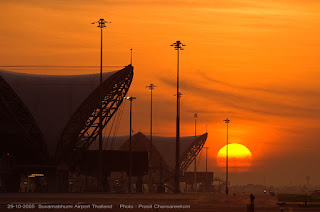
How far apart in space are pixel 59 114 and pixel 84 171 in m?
23.8

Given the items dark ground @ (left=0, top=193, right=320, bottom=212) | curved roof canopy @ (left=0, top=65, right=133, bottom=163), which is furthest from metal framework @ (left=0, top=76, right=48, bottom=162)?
dark ground @ (left=0, top=193, right=320, bottom=212)

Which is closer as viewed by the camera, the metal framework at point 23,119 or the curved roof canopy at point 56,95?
the metal framework at point 23,119

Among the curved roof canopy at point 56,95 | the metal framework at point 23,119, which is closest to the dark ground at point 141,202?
the metal framework at point 23,119

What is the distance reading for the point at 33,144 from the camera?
423 ft

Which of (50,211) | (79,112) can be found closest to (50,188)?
A: (79,112)

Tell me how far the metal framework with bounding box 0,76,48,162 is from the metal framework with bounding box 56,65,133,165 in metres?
3.45

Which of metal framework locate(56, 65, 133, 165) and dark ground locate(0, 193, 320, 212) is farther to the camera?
metal framework locate(56, 65, 133, 165)

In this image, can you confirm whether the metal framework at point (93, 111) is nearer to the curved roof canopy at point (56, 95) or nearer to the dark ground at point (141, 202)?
the curved roof canopy at point (56, 95)

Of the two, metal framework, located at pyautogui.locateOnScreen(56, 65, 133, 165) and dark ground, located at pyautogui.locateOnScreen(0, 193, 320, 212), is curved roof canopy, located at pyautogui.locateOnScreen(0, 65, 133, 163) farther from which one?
dark ground, located at pyautogui.locateOnScreen(0, 193, 320, 212)

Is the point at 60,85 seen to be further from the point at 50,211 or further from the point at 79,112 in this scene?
the point at 50,211

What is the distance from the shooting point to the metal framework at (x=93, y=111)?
125125 mm

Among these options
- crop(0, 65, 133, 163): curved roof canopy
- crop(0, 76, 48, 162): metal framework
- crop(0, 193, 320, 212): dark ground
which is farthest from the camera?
crop(0, 65, 133, 163): curved roof canopy

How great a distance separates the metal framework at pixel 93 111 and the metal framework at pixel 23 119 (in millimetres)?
3448

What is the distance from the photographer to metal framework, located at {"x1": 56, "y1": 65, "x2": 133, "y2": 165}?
125 m
